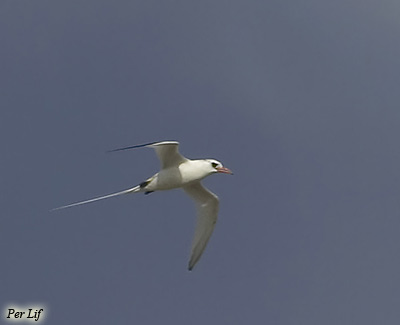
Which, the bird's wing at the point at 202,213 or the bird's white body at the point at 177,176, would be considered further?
the bird's wing at the point at 202,213

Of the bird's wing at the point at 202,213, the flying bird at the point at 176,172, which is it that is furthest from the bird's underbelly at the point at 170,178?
the bird's wing at the point at 202,213

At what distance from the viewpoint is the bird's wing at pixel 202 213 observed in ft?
93.0

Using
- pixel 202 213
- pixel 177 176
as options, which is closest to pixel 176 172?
pixel 177 176

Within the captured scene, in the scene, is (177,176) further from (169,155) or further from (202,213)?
(202,213)

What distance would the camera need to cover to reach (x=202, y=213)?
2880 cm

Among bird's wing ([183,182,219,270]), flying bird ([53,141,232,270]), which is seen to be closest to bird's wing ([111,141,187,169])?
flying bird ([53,141,232,270])

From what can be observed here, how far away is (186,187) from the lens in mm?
28953

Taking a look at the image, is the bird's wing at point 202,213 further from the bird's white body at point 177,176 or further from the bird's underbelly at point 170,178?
the bird's underbelly at point 170,178

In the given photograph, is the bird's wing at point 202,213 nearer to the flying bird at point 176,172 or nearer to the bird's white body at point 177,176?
the flying bird at point 176,172

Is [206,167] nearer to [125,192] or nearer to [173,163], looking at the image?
[173,163]

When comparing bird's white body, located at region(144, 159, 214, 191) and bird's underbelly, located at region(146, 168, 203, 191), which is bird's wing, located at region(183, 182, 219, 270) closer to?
bird's white body, located at region(144, 159, 214, 191)

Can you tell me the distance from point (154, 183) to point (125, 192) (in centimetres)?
99

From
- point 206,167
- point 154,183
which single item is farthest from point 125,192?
point 206,167

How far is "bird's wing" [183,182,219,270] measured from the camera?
93.0 feet
